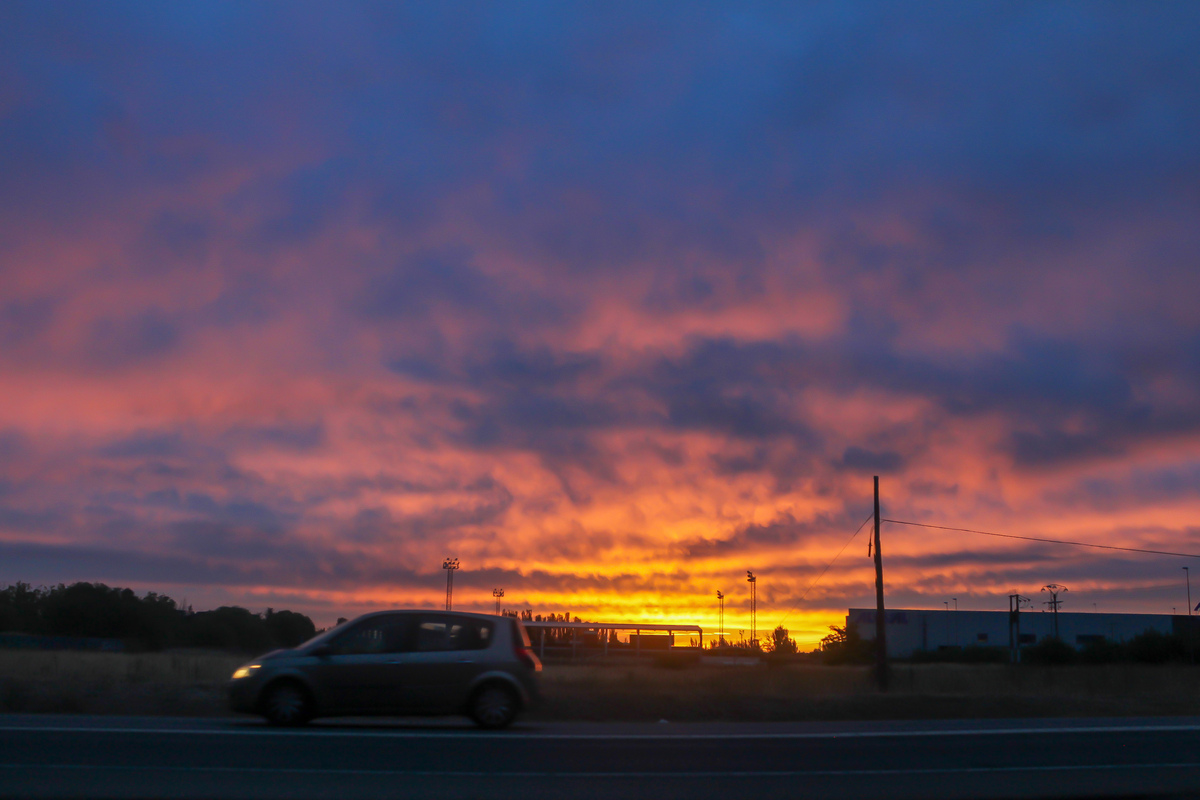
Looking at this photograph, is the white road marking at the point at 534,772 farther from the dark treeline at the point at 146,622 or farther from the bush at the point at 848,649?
the bush at the point at 848,649

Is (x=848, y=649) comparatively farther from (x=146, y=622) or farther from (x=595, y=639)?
(x=146, y=622)

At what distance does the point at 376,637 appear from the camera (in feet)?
47.9

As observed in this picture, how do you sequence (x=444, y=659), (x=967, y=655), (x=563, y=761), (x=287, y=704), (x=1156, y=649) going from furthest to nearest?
1. (x=967, y=655)
2. (x=1156, y=649)
3. (x=444, y=659)
4. (x=287, y=704)
5. (x=563, y=761)

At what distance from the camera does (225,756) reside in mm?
10336

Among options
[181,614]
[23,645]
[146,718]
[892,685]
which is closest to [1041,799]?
[146,718]

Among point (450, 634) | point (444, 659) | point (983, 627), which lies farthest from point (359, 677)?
point (983, 627)

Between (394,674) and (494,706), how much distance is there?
5.03 feet

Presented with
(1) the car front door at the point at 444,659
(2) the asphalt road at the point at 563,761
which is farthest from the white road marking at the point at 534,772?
(1) the car front door at the point at 444,659

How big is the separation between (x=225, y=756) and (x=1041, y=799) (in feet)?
26.3

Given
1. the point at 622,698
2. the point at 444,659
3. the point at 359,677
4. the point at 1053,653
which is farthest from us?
the point at 1053,653

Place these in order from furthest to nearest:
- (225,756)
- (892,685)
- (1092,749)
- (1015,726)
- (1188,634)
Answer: (1188,634) < (892,685) < (1015,726) < (1092,749) < (225,756)

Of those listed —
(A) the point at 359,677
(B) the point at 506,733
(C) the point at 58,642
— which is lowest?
(C) the point at 58,642

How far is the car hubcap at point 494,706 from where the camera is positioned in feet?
47.2

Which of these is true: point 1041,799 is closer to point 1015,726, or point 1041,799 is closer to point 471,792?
point 471,792
